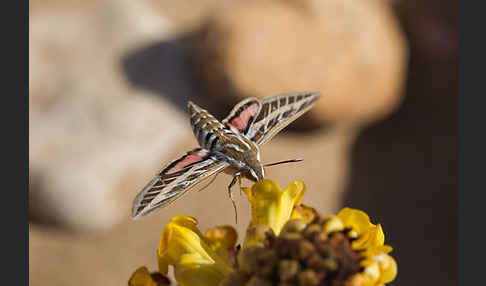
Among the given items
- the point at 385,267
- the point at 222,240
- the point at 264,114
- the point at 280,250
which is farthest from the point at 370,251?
the point at 264,114

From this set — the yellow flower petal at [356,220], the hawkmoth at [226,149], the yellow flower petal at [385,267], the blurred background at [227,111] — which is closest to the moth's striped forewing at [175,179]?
the hawkmoth at [226,149]

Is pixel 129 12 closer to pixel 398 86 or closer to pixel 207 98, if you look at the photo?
pixel 207 98

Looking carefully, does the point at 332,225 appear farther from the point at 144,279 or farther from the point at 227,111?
the point at 227,111

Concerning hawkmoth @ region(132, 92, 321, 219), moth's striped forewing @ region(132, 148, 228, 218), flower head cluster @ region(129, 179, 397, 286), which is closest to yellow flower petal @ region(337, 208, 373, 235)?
flower head cluster @ region(129, 179, 397, 286)

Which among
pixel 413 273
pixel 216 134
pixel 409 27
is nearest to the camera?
pixel 216 134

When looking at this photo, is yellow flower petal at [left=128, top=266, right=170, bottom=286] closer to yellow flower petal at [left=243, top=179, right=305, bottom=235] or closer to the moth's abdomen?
yellow flower petal at [left=243, top=179, right=305, bottom=235]

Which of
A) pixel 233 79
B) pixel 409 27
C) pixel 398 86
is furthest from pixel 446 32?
pixel 233 79
